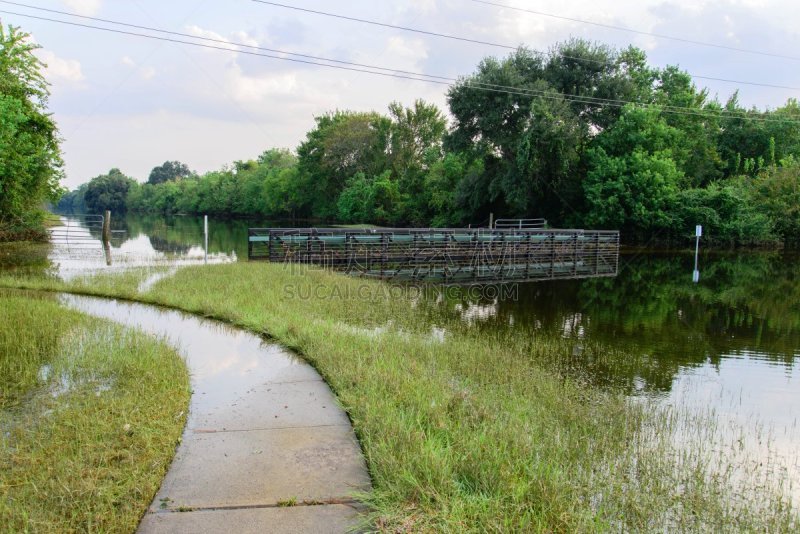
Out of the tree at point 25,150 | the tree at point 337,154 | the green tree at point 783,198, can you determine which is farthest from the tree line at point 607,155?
the tree at point 25,150

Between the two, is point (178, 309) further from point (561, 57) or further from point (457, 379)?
point (561, 57)

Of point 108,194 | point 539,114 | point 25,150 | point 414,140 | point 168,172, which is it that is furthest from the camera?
point 168,172

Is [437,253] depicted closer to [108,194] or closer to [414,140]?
[414,140]

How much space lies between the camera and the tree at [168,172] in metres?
142

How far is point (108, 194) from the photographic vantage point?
350 feet

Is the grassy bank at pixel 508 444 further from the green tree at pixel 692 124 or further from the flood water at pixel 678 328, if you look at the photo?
the green tree at pixel 692 124

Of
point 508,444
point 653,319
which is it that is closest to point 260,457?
point 508,444

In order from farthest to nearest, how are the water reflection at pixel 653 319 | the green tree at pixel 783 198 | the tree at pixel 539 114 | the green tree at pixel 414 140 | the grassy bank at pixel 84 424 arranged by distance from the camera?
the green tree at pixel 414 140, the green tree at pixel 783 198, the tree at pixel 539 114, the water reflection at pixel 653 319, the grassy bank at pixel 84 424

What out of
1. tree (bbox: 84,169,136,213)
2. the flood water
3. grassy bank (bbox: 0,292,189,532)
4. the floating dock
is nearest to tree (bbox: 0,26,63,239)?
the flood water

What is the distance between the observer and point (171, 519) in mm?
2770

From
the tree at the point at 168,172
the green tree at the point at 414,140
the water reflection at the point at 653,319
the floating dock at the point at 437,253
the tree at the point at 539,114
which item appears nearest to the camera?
the water reflection at the point at 653,319

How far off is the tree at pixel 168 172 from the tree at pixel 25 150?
410 feet

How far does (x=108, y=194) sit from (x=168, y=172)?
126 ft

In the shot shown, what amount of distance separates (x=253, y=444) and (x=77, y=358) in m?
3.06
